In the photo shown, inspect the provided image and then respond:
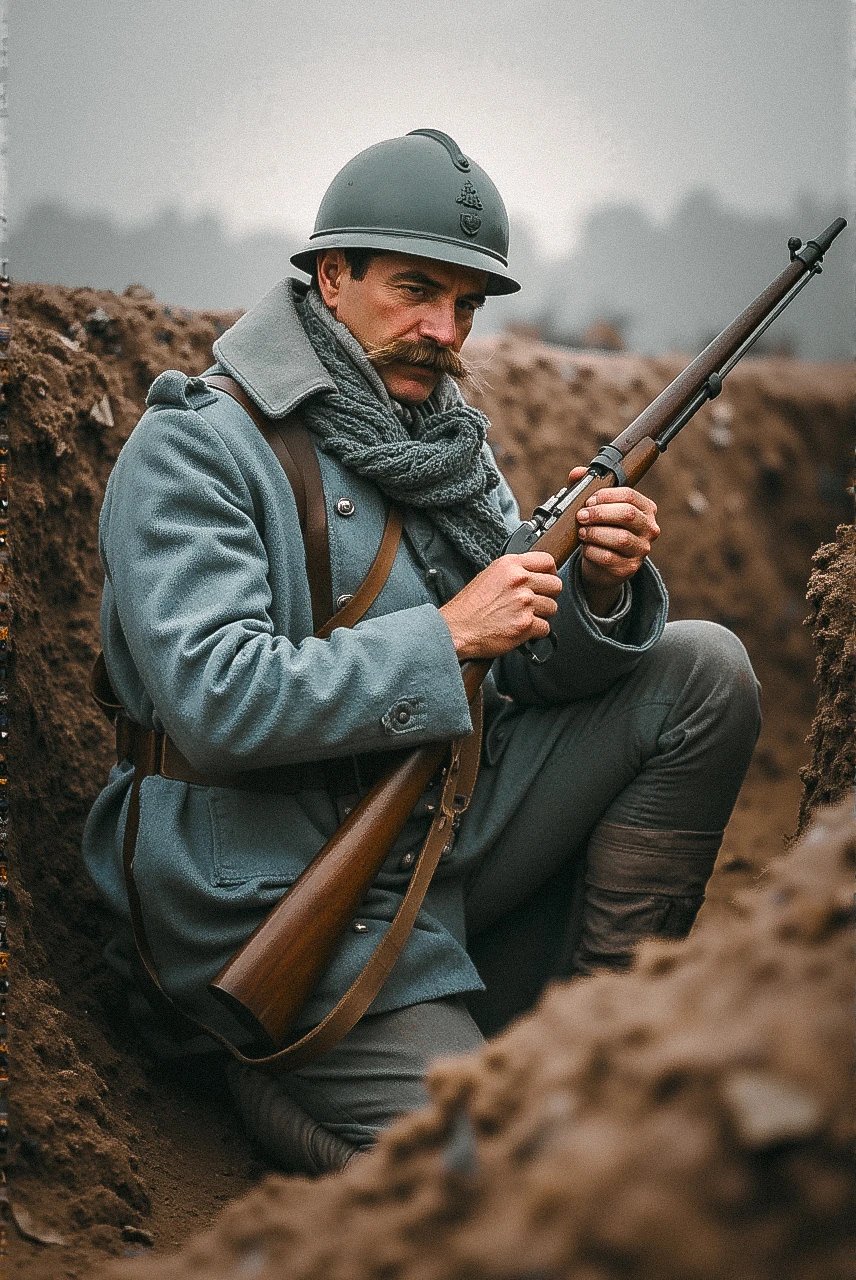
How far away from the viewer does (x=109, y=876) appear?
9.91ft

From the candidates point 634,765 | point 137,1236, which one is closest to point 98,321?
point 634,765

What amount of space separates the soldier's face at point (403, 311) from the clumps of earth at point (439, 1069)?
67cm

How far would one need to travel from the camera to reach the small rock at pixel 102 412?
13.9 feet

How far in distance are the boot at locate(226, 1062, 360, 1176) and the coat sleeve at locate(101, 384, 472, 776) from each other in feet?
2.86

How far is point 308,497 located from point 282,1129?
5.01ft

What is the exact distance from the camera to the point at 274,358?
2857mm

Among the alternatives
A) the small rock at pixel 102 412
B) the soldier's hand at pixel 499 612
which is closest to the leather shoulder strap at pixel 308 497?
the soldier's hand at pixel 499 612

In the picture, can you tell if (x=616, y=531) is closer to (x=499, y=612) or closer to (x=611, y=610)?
(x=611, y=610)

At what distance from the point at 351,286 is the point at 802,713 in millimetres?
5663

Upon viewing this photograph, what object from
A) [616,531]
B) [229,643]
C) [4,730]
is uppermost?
[616,531]

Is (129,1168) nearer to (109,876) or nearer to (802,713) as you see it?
(109,876)

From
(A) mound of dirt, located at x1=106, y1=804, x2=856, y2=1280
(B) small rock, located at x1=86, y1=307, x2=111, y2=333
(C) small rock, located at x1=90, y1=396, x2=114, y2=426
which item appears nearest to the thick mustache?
(C) small rock, located at x1=90, y1=396, x2=114, y2=426

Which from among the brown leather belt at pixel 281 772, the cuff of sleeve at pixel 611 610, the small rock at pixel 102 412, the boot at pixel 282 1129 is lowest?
the boot at pixel 282 1129

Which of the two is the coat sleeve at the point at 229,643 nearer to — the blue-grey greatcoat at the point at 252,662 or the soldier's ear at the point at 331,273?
the blue-grey greatcoat at the point at 252,662
